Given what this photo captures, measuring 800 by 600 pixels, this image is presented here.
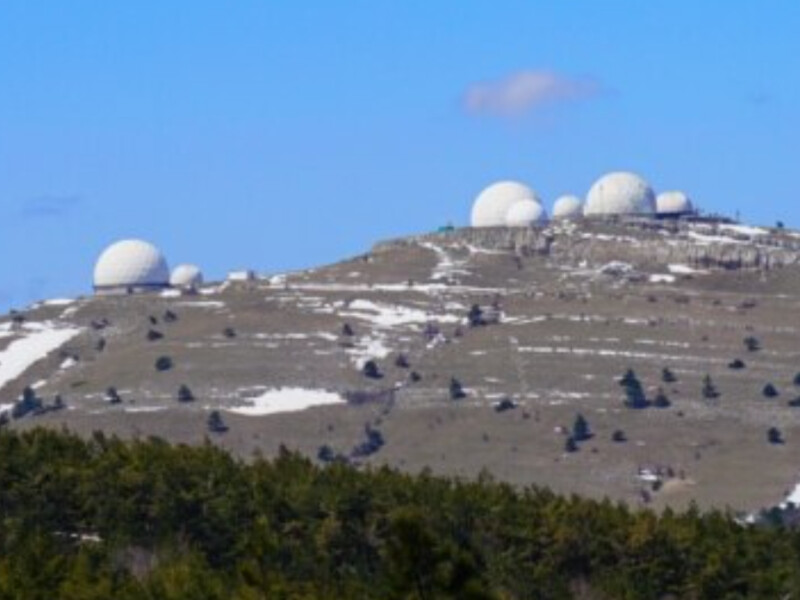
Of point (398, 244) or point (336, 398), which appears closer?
point (336, 398)

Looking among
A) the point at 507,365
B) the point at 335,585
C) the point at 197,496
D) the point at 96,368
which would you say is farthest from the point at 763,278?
the point at 335,585

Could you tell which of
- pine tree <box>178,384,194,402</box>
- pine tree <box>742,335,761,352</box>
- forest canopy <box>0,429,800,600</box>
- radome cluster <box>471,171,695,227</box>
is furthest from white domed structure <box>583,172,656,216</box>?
forest canopy <box>0,429,800,600</box>

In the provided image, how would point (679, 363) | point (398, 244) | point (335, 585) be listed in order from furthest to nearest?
1. point (398, 244)
2. point (679, 363)
3. point (335, 585)

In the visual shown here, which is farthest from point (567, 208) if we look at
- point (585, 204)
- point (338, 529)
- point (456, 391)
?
point (338, 529)

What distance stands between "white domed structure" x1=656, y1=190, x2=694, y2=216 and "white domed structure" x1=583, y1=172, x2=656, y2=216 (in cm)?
233

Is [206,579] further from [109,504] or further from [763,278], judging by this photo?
[763,278]

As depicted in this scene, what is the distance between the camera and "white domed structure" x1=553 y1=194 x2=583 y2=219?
636ft

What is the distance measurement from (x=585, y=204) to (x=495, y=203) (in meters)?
6.38

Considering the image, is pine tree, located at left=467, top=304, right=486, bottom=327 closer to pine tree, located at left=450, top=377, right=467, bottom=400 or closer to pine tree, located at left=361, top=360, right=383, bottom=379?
pine tree, located at left=361, top=360, right=383, bottom=379

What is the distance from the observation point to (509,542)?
84312mm

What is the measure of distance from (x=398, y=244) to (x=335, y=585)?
387 ft

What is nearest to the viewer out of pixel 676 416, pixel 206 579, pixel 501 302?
pixel 206 579

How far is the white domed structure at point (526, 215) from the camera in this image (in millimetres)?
186500

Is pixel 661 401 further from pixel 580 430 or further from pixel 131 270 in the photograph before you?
pixel 131 270
